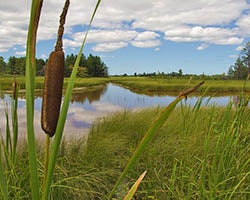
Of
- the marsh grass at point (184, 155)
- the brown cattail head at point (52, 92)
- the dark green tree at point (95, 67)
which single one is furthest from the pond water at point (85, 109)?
the dark green tree at point (95, 67)

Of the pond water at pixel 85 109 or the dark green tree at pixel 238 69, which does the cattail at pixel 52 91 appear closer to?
the pond water at pixel 85 109

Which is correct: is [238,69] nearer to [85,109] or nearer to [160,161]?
[160,161]

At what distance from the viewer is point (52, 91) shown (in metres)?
0.49

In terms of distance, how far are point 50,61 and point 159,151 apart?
1.95 metres

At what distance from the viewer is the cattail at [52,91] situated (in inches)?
19.3

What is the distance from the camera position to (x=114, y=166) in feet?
7.89

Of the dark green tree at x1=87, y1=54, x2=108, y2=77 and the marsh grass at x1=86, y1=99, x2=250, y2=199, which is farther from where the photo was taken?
the dark green tree at x1=87, y1=54, x2=108, y2=77

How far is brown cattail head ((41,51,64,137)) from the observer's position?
0.49m

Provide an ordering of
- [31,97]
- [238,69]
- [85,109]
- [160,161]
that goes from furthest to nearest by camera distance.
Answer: [85,109], [238,69], [160,161], [31,97]

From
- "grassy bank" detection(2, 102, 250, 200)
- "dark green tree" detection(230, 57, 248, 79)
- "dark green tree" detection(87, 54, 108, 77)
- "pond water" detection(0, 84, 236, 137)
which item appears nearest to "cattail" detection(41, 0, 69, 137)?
"pond water" detection(0, 84, 236, 137)

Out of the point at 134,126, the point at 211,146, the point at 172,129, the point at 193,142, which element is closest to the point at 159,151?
the point at 193,142

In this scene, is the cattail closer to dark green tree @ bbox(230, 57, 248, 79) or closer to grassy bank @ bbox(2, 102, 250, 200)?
grassy bank @ bbox(2, 102, 250, 200)

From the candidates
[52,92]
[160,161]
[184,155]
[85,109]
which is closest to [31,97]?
[52,92]

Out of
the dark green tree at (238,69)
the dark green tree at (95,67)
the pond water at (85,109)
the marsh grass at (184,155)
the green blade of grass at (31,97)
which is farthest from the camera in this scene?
the dark green tree at (95,67)
